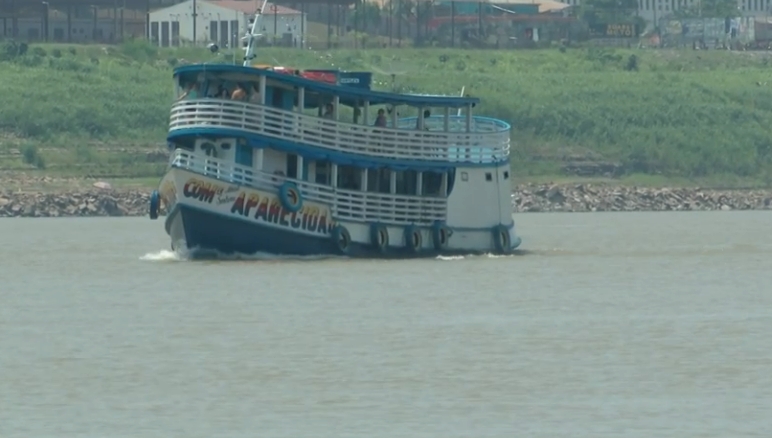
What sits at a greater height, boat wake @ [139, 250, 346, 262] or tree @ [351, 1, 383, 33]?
tree @ [351, 1, 383, 33]

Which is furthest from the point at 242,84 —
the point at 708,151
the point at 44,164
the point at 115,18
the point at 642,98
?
the point at 115,18

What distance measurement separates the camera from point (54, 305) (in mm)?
42094

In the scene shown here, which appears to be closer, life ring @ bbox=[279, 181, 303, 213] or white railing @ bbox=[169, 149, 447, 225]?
white railing @ bbox=[169, 149, 447, 225]

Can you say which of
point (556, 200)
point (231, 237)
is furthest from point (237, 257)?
point (556, 200)

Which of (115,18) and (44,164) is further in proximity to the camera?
(115,18)

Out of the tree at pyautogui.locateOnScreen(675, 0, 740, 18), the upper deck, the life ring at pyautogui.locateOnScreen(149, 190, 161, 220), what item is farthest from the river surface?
the tree at pyautogui.locateOnScreen(675, 0, 740, 18)

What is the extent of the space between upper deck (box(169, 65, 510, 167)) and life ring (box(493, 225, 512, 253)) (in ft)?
5.11

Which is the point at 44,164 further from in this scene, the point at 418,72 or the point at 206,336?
the point at 206,336

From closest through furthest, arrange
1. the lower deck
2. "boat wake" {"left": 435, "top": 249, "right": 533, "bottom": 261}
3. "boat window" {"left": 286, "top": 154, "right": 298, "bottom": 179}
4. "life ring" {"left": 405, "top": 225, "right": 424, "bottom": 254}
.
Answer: the lower deck
"boat window" {"left": 286, "top": 154, "right": 298, "bottom": 179}
"life ring" {"left": 405, "top": 225, "right": 424, "bottom": 254}
"boat wake" {"left": 435, "top": 249, "right": 533, "bottom": 261}

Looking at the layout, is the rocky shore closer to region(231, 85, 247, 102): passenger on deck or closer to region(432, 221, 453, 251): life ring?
region(432, 221, 453, 251): life ring

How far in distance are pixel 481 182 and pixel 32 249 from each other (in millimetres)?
12536

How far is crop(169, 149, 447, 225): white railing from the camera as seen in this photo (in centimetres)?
4806

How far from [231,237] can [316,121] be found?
3.18m

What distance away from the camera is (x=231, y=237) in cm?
4866
